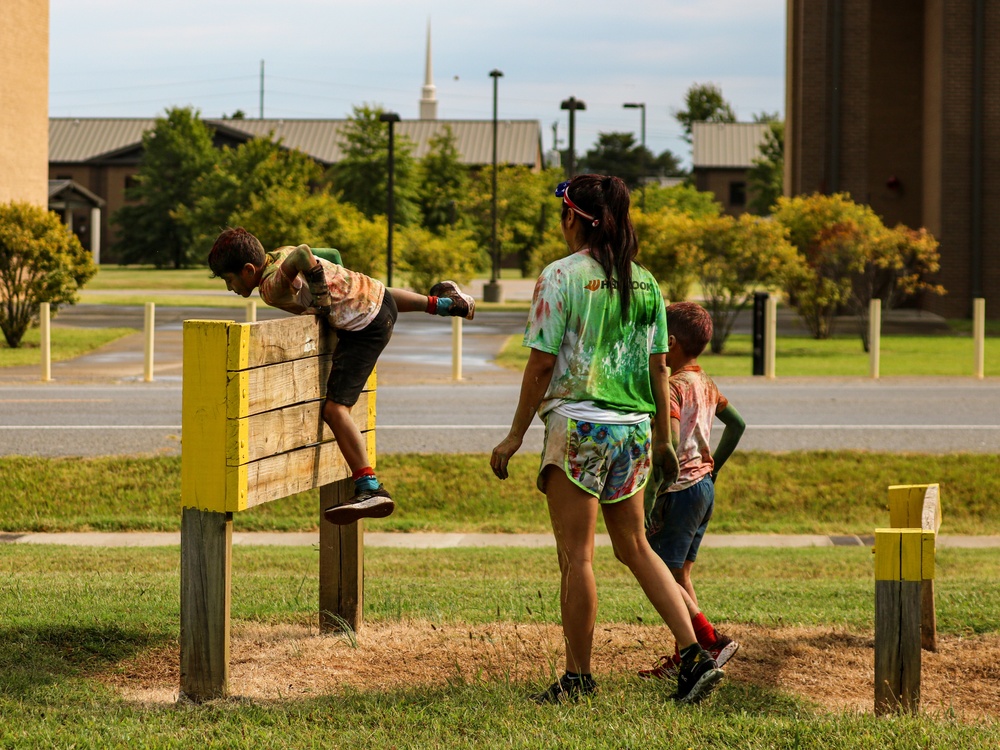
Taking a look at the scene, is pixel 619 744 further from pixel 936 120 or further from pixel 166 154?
pixel 166 154

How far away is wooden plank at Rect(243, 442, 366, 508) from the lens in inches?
179

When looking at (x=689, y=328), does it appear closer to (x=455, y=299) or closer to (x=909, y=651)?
(x=455, y=299)

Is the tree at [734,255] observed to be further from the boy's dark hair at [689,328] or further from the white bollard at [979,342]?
the boy's dark hair at [689,328]

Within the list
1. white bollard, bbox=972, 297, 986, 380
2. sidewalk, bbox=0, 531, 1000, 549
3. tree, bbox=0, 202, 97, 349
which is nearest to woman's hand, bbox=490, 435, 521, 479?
sidewalk, bbox=0, 531, 1000, 549

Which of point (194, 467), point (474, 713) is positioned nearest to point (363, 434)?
point (194, 467)

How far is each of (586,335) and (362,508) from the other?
121 centimetres

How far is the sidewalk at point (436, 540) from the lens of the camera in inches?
352

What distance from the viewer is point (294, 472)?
4852 mm

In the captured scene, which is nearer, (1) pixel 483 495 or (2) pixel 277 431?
(2) pixel 277 431

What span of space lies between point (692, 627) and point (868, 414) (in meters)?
10.5

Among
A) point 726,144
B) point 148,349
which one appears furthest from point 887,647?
point 726,144

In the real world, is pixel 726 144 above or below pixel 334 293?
above

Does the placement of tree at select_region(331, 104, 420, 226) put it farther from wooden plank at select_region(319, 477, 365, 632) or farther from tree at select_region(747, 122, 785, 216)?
wooden plank at select_region(319, 477, 365, 632)

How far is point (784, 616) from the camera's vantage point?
20.0 feet
